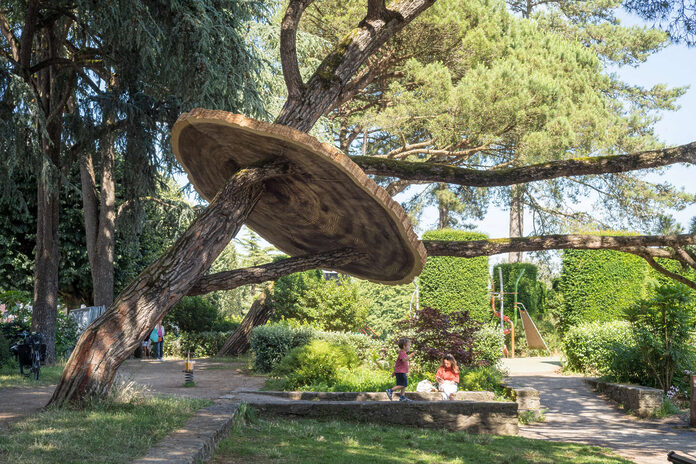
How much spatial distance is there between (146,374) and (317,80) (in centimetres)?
941

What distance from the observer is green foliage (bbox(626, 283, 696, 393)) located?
1173cm

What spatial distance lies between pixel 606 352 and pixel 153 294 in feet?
36.0

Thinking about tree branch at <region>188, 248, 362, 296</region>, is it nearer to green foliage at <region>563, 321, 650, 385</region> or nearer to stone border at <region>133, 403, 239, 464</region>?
stone border at <region>133, 403, 239, 464</region>

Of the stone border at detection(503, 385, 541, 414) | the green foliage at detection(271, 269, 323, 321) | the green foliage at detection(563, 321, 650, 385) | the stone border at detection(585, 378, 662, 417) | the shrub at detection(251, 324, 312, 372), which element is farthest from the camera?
→ the green foliage at detection(271, 269, 323, 321)

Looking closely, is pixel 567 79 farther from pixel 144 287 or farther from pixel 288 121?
pixel 144 287

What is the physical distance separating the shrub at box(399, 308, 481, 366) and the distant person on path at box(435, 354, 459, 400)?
166cm

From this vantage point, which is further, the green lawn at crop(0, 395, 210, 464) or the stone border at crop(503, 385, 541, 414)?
the stone border at crop(503, 385, 541, 414)

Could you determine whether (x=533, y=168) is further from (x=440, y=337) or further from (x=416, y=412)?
(x=440, y=337)

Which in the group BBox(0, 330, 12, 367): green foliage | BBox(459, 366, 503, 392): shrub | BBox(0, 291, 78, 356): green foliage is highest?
BBox(0, 291, 78, 356): green foliage

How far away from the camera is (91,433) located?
195 inches

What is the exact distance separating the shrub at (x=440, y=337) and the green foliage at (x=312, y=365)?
1.51m

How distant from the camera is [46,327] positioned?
43.8 feet

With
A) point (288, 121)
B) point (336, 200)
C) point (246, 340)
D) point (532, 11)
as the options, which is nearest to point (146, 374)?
point (246, 340)

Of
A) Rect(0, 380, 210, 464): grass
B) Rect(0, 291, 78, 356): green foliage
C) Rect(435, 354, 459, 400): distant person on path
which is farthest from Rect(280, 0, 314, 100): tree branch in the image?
Rect(0, 291, 78, 356): green foliage
